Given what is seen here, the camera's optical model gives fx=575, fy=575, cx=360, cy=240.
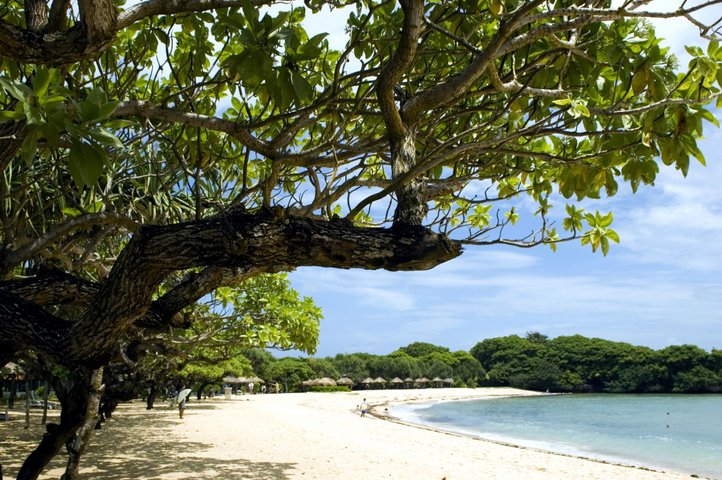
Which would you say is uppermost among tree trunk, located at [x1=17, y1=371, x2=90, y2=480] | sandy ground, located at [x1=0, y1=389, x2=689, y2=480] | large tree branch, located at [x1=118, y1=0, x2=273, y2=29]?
large tree branch, located at [x1=118, y1=0, x2=273, y2=29]

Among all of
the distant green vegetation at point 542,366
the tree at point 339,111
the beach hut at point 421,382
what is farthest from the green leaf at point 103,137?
the beach hut at point 421,382

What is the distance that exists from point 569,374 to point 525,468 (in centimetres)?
6397

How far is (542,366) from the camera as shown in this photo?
74812mm

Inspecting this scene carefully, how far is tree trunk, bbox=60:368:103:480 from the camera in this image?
224 inches

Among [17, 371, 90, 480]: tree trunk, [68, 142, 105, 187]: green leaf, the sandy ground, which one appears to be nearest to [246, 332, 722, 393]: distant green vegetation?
the sandy ground

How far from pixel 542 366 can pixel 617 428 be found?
42.8 metres

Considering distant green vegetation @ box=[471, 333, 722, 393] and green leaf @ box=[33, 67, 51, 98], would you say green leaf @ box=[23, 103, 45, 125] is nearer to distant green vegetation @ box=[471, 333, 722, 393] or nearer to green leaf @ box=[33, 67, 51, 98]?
green leaf @ box=[33, 67, 51, 98]

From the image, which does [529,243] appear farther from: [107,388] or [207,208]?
[107,388]

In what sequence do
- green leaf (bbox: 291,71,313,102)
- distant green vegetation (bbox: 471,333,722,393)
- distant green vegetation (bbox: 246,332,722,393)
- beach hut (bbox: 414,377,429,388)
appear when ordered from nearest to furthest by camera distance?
green leaf (bbox: 291,71,313,102) → distant green vegetation (bbox: 246,332,722,393) → distant green vegetation (bbox: 471,333,722,393) → beach hut (bbox: 414,377,429,388)

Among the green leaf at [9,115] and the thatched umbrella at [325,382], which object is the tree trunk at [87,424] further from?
the thatched umbrella at [325,382]

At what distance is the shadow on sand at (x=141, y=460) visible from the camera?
880 centimetres

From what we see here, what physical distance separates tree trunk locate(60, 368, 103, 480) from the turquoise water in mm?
16805

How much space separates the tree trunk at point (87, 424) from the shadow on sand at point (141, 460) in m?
1.74

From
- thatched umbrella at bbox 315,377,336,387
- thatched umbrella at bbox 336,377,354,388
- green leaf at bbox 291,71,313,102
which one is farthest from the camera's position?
thatched umbrella at bbox 336,377,354,388
